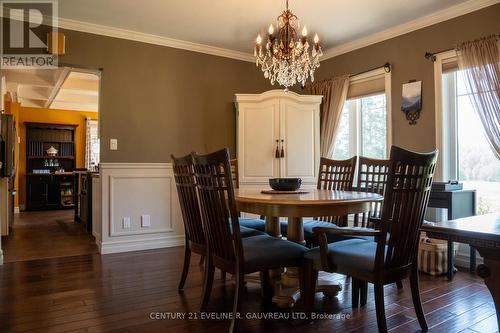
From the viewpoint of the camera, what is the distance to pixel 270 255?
198cm

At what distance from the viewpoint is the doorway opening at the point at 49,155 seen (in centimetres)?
500

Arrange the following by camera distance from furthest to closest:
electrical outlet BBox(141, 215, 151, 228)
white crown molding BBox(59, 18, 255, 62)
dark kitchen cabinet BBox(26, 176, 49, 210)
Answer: dark kitchen cabinet BBox(26, 176, 49, 210), electrical outlet BBox(141, 215, 151, 228), white crown molding BBox(59, 18, 255, 62)

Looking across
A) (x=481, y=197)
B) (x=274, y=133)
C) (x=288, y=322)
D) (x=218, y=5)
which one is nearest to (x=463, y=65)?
(x=481, y=197)

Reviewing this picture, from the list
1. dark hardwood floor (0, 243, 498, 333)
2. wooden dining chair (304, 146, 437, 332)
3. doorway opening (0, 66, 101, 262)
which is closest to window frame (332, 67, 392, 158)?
dark hardwood floor (0, 243, 498, 333)

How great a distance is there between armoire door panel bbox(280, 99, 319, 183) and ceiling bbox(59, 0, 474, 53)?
93 centimetres

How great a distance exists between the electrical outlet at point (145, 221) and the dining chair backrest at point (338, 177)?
82.0 inches

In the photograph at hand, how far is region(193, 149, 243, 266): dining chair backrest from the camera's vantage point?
5.98 feet


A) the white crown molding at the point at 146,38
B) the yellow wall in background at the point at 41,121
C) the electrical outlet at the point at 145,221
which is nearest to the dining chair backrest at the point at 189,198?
the electrical outlet at the point at 145,221

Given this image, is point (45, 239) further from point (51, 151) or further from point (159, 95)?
point (51, 151)

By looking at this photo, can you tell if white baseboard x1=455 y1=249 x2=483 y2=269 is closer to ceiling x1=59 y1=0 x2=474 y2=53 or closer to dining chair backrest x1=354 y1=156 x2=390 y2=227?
dining chair backrest x1=354 y1=156 x2=390 y2=227

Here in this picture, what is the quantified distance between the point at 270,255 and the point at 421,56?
290cm

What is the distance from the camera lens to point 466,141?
342cm

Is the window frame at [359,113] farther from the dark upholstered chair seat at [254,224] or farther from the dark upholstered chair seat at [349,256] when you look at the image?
the dark upholstered chair seat at [349,256]

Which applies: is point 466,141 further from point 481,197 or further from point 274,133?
point 274,133
